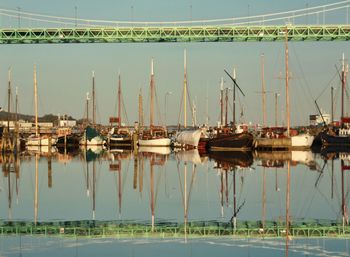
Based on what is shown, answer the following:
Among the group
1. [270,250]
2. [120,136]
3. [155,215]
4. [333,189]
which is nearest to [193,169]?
[333,189]

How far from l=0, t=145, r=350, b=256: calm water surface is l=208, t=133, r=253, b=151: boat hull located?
22.8 m

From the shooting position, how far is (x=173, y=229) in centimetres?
1800

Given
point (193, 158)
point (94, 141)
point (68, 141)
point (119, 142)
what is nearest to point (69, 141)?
point (68, 141)

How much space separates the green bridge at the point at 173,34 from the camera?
83.1 meters

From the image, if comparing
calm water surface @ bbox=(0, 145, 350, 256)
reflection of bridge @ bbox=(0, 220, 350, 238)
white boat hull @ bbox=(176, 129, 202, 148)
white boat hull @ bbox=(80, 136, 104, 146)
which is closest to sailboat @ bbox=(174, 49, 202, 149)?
white boat hull @ bbox=(176, 129, 202, 148)

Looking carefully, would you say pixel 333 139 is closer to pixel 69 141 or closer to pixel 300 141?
pixel 300 141

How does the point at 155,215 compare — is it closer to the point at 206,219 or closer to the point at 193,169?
the point at 206,219

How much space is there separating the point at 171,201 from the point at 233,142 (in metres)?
40.4

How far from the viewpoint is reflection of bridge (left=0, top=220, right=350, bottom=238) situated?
1725 centimetres

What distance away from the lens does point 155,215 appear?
2070 cm

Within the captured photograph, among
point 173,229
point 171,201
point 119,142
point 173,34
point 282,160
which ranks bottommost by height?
point 173,229

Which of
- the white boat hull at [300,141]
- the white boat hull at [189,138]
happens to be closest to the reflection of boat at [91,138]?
the white boat hull at [189,138]

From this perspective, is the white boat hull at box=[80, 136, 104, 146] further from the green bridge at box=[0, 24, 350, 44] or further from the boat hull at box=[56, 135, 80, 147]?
the green bridge at box=[0, 24, 350, 44]

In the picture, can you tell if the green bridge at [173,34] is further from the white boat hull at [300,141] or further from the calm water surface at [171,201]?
the calm water surface at [171,201]
